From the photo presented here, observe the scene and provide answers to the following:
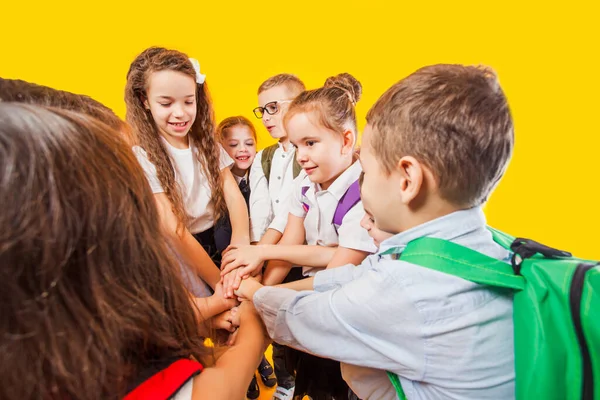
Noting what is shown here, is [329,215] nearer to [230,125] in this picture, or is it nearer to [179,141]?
[179,141]

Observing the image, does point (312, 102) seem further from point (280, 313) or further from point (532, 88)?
point (532, 88)

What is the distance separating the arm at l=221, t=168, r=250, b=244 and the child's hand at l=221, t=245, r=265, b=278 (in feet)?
0.56

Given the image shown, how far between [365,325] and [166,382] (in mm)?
265

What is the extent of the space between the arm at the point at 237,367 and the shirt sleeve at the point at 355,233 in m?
0.26

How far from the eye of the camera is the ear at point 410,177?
0.58 m

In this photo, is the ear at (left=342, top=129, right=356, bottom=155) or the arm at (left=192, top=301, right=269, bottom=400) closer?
the arm at (left=192, top=301, right=269, bottom=400)

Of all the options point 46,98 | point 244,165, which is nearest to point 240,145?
point 244,165

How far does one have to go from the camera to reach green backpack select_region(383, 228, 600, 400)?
0.47 meters

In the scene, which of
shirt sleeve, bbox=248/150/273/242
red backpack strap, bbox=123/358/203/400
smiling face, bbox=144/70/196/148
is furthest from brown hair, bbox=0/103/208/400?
shirt sleeve, bbox=248/150/273/242

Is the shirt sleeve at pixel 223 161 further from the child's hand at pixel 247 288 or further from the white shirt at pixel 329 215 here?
the child's hand at pixel 247 288

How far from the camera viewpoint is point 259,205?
1.28m

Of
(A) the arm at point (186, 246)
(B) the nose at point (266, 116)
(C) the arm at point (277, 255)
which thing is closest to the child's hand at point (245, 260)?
(C) the arm at point (277, 255)

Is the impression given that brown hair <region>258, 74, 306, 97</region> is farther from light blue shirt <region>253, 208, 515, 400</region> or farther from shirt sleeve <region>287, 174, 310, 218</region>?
light blue shirt <region>253, 208, 515, 400</region>

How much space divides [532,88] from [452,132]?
166 centimetres
